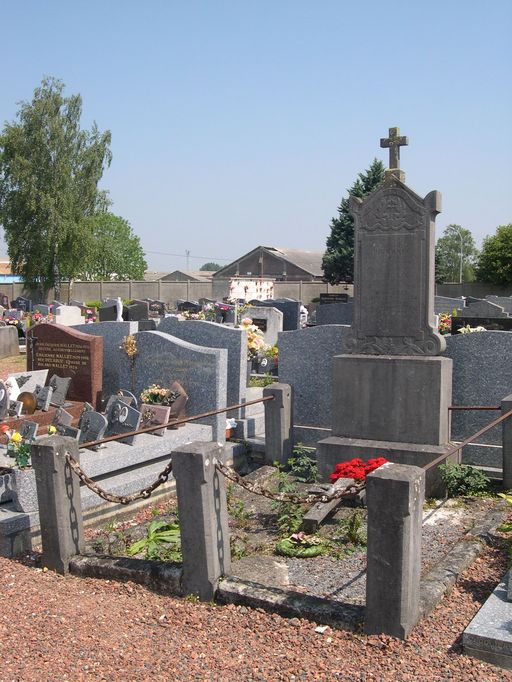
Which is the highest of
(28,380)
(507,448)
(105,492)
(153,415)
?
(28,380)

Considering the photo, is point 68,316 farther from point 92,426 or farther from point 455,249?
point 455,249

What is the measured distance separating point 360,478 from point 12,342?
14.4 meters

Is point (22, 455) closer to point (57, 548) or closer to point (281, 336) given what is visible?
point (57, 548)

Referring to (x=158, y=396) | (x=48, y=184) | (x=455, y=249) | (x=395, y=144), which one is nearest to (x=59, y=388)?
(x=158, y=396)

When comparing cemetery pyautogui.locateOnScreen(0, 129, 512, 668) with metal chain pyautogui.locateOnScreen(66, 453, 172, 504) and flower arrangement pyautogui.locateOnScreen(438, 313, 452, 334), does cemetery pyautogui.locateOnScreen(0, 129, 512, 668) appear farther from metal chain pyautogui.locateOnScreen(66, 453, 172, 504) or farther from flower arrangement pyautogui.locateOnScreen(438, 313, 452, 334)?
flower arrangement pyautogui.locateOnScreen(438, 313, 452, 334)

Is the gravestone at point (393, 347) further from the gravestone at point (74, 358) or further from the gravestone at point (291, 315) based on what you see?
the gravestone at point (291, 315)

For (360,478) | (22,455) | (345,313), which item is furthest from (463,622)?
(345,313)

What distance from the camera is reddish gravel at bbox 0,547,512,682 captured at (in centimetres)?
371

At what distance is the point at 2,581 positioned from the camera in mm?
5105

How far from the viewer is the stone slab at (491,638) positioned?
3.69m

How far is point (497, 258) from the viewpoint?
49781 millimetres

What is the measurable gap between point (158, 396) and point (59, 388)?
1.49 metres

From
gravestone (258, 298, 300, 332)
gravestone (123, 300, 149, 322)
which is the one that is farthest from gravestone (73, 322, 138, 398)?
gravestone (123, 300, 149, 322)

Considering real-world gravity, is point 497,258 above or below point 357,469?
above
